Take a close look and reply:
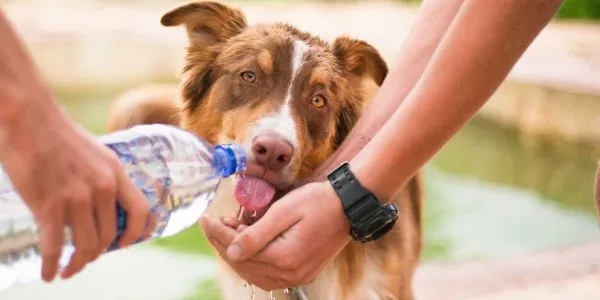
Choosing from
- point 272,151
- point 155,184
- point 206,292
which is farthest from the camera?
point 206,292

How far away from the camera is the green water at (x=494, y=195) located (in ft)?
13.8

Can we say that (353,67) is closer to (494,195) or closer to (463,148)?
(494,195)

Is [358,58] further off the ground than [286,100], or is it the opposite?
[358,58]

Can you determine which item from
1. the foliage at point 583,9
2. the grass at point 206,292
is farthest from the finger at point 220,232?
the foliage at point 583,9

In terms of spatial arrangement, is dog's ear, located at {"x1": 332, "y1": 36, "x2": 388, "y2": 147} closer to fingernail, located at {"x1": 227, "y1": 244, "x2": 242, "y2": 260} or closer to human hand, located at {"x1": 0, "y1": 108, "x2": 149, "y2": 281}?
fingernail, located at {"x1": 227, "y1": 244, "x2": 242, "y2": 260}

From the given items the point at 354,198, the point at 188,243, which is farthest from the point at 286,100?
the point at 188,243

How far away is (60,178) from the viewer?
801 mm

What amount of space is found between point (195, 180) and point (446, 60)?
0.54 metres

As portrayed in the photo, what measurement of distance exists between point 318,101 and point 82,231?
3.85 feet

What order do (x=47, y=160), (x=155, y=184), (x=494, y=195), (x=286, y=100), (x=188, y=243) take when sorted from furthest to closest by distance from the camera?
(x=494, y=195), (x=188, y=243), (x=286, y=100), (x=155, y=184), (x=47, y=160)

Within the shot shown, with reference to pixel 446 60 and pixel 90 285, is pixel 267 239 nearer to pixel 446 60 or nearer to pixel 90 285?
pixel 446 60

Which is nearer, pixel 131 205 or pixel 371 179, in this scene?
pixel 131 205

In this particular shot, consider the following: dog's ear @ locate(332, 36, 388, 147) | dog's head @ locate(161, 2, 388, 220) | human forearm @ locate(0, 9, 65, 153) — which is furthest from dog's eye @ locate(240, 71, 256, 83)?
human forearm @ locate(0, 9, 65, 153)

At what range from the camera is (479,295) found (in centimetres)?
295
